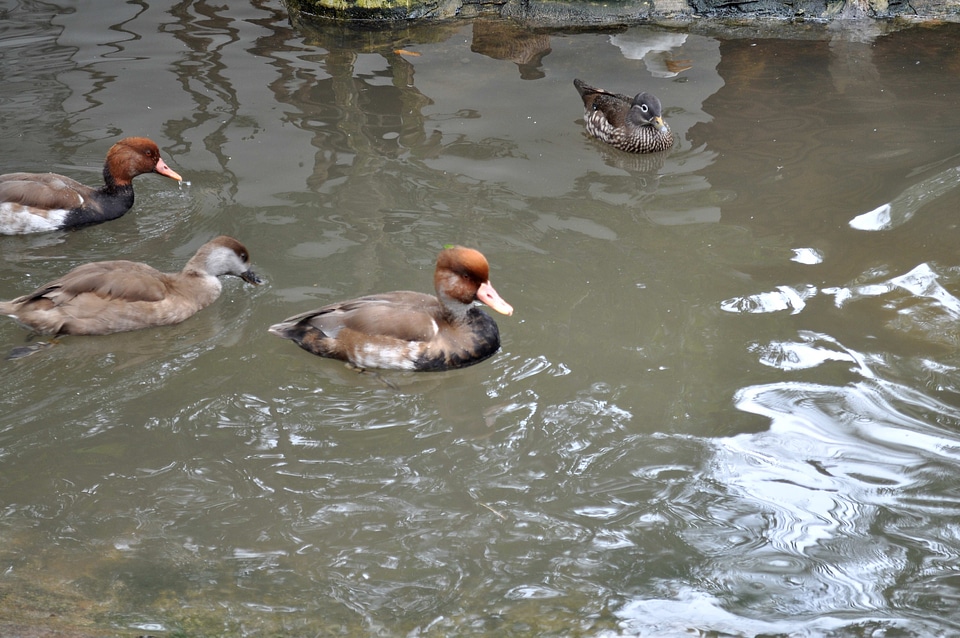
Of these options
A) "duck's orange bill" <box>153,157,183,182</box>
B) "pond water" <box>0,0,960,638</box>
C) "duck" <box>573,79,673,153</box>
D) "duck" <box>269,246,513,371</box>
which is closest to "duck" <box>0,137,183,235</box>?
"duck's orange bill" <box>153,157,183,182</box>

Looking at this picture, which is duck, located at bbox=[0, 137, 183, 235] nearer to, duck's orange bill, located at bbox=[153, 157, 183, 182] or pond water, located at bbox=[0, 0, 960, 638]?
duck's orange bill, located at bbox=[153, 157, 183, 182]

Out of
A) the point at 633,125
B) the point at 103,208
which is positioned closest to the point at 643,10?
the point at 633,125

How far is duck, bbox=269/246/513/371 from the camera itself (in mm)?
A: 5195

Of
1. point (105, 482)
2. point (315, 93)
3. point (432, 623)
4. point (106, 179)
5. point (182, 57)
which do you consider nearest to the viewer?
point (432, 623)

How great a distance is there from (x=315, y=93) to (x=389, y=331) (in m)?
4.33

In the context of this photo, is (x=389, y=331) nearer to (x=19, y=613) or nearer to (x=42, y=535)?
(x=42, y=535)

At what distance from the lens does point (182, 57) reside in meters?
9.66

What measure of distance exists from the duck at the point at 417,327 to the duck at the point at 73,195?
2.37 metres

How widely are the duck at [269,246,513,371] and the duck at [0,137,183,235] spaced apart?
7.77 ft

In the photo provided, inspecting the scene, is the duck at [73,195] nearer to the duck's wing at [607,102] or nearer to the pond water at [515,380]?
the pond water at [515,380]

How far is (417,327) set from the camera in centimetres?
520

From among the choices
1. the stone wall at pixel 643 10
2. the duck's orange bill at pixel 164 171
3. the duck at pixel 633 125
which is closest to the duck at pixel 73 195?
the duck's orange bill at pixel 164 171

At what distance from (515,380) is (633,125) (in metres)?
3.55

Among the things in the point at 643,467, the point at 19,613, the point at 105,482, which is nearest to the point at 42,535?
the point at 105,482
